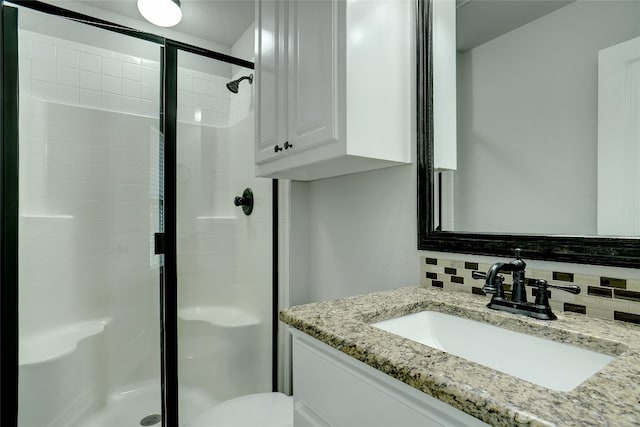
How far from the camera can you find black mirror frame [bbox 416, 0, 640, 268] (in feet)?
2.33

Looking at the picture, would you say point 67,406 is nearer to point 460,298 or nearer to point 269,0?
point 460,298

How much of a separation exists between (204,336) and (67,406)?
64 cm

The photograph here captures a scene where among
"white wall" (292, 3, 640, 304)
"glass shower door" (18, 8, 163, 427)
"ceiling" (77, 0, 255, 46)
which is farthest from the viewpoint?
"ceiling" (77, 0, 255, 46)

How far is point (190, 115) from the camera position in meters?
1.66

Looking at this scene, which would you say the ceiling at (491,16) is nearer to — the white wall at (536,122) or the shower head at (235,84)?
the white wall at (536,122)

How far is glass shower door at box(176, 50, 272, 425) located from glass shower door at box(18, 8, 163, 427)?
5.1 inches

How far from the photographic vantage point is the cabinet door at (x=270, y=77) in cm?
123

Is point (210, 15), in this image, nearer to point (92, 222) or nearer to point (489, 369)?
point (92, 222)

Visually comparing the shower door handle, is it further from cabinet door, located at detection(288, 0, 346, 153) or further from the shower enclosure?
cabinet door, located at detection(288, 0, 346, 153)

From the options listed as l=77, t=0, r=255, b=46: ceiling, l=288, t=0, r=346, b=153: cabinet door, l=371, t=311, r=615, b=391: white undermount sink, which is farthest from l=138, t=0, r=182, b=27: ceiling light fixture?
l=371, t=311, r=615, b=391: white undermount sink

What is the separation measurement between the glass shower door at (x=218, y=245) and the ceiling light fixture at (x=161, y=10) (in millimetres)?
343

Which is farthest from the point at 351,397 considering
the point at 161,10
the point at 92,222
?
the point at 161,10

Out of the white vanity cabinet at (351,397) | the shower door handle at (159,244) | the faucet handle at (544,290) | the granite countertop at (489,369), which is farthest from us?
the shower door handle at (159,244)

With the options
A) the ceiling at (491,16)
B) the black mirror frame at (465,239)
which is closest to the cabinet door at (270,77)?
the black mirror frame at (465,239)
